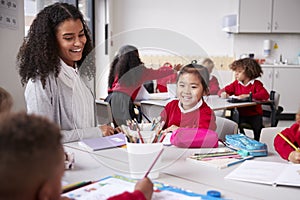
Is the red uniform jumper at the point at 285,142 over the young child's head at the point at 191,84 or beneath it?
beneath

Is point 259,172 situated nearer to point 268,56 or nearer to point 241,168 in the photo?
point 241,168

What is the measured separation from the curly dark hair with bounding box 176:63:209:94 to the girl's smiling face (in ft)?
0.05

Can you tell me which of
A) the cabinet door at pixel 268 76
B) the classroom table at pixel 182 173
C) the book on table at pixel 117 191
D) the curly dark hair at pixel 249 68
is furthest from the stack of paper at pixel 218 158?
the cabinet door at pixel 268 76

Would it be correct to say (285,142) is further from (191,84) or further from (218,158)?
(191,84)

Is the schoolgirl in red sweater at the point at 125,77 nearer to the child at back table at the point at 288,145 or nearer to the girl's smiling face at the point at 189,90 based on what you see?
the girl's smiling face at the point at 189,90

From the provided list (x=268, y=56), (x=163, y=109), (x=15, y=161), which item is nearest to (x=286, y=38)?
(x=268, y=56)

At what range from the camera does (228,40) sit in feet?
20.4

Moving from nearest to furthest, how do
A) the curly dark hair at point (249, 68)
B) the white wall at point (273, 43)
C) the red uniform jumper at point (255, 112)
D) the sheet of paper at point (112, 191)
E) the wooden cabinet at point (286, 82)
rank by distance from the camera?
the sheet of paper at point (112, 191) → the red uniform jumper at point (255, 112) → the curly dark hair at point (249, 68) → the wooden cabinet at point (286, 82) → the white wall at point (273, 43)

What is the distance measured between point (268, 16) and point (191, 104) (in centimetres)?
476

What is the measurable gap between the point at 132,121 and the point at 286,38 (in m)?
5.41

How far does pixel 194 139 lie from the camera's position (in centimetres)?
153

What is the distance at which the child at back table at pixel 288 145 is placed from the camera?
1327 millimetres

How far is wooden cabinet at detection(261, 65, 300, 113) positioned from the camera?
5766 mm

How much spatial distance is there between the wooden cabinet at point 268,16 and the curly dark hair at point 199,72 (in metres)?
4.55
